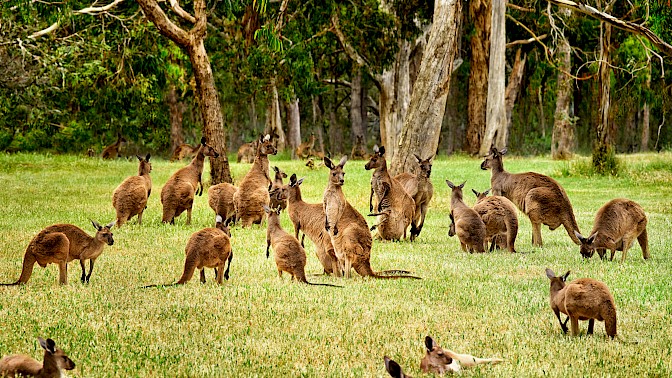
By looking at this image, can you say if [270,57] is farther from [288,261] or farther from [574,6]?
[288,261]

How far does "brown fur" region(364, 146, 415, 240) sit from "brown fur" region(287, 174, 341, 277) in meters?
1.87

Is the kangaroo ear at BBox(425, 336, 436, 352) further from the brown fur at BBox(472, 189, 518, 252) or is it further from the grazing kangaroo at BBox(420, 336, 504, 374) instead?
the brown fur at BBox(472, 189, 518, 252)

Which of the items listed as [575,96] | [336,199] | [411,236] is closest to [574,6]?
[411,236]

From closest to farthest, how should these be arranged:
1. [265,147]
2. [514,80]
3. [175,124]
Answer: [265,147]
[514,80]
[175,124]

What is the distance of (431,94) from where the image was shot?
17.5 metres

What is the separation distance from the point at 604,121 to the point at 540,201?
1285 cm

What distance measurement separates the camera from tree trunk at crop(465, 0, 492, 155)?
34.8 m

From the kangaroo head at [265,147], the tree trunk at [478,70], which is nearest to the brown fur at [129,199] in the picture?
the kangaroo head at [265,147]

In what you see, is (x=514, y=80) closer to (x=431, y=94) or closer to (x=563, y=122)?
(x=563, y=122)

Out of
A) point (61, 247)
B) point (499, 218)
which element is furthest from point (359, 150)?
point (61, 247)

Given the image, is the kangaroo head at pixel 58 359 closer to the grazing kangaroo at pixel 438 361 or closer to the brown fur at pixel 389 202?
the grazing kangaroo at pixel 438 361

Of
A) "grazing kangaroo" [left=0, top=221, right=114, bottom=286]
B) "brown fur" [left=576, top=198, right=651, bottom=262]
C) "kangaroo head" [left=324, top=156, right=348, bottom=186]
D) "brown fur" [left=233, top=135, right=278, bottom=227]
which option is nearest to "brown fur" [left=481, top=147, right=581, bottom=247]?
"brown fur" [left=576, top=198, right=651, bottom=262]

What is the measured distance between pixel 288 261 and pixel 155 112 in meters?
A: 33.9

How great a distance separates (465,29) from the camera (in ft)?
129
